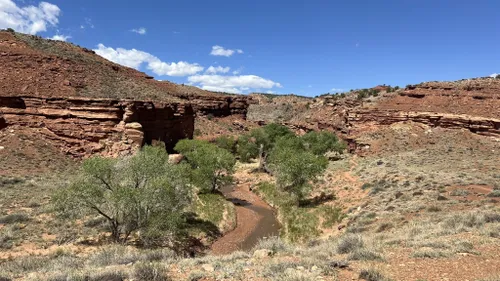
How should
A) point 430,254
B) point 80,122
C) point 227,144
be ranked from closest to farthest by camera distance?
point 430,254 < point 80,122 < point 227,144

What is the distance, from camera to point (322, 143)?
49875 millimetres

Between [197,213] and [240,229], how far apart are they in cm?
356

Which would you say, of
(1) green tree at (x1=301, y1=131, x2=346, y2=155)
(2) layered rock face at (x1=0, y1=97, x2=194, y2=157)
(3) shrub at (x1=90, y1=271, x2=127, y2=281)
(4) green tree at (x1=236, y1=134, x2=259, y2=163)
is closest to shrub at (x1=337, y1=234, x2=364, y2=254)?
(3) shrub at (x1=90, y1=271, x2=127, y2=281)

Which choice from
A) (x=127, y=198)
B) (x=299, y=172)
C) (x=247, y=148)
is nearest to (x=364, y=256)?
(x=127, y=198)

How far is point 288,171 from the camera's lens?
3112 centimetres

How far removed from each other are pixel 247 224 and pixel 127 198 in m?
13.0

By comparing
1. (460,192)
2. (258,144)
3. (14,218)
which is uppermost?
(258,144)

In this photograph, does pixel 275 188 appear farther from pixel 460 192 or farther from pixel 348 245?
pixel 348 245

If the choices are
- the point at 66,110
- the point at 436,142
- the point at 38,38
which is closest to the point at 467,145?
the point at 436,142

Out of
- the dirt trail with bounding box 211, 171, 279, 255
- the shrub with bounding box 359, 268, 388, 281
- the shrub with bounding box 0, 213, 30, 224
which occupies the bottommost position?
the dirt trail with bounding box 211, 171, 279, 255

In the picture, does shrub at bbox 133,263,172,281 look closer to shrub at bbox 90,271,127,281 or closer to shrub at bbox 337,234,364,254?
shrub at bbox 90,271,127,281

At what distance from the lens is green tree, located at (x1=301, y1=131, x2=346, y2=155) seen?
48719mm

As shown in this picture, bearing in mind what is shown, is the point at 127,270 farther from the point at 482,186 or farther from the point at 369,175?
the point at 369,175

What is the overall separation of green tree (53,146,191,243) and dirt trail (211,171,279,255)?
4159 mm
